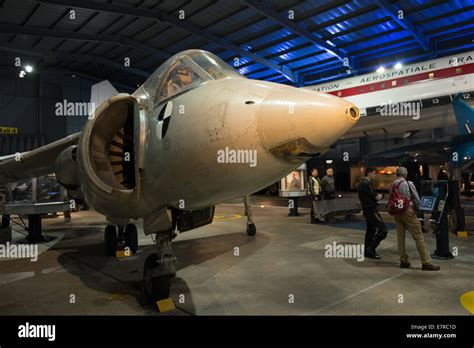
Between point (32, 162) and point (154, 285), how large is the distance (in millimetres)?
5087

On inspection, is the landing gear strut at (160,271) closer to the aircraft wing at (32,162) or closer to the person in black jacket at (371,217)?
the aircraft wing at (32,162)

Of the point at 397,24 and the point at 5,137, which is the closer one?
the point at 397,24

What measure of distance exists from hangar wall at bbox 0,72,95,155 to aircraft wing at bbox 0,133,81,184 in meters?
21.8

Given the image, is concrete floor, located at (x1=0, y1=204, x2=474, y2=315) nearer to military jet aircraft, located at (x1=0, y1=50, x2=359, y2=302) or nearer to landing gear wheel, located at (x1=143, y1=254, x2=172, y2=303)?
landing gear wheel, located at (x1=143, y1=254, x2=172, y2=303)

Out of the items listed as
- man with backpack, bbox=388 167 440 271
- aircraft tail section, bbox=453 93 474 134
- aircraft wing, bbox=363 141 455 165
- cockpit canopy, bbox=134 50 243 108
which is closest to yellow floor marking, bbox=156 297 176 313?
cockpit canopy, bbox=134 50 243 108

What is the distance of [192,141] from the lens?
321cm

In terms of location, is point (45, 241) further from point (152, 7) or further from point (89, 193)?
point (152, 7)

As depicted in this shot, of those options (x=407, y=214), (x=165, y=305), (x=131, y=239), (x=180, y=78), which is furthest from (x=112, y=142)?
(x=407, y=214)

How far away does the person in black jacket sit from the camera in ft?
21.6

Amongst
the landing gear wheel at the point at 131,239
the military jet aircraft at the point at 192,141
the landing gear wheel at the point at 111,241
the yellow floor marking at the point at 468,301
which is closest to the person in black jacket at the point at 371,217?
the yellow floor marking at the point at 468,301

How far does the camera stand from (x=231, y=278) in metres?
5.59

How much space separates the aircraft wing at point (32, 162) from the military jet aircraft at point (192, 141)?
8.93 feet

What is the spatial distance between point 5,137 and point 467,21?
32.1 m
